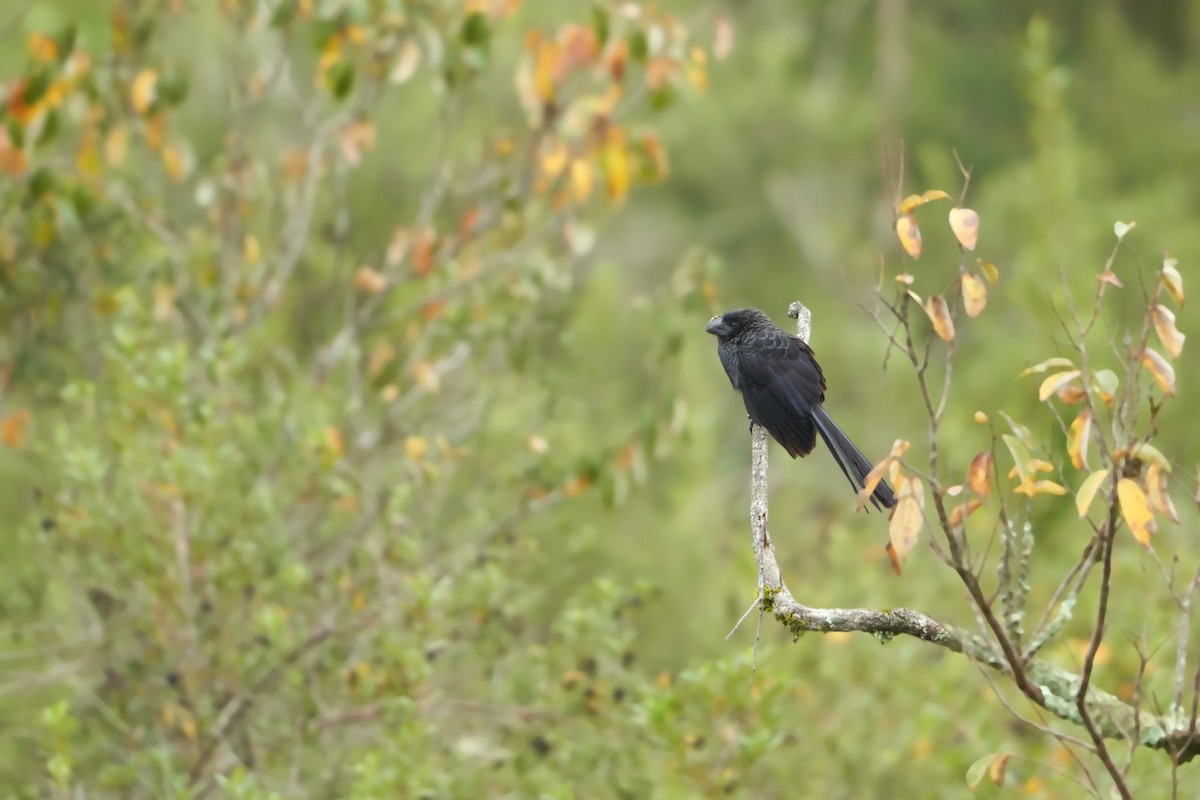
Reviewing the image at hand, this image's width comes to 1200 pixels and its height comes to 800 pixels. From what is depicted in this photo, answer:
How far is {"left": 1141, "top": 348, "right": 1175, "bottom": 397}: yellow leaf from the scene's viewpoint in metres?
2.65

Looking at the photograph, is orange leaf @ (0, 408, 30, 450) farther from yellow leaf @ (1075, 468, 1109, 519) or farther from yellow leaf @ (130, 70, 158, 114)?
yellow leaf @ (1075, 468, 1109, 519)

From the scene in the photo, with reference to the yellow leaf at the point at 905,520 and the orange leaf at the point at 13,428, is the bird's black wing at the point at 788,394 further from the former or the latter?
the orange leaf at the point at 13,428

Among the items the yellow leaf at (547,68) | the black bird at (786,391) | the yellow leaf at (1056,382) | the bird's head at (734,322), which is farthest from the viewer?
the yellow leaf at (547,68)

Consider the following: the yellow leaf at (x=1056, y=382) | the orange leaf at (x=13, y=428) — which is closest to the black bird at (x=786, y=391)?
the yellow leaf at (x=1056, y=382)

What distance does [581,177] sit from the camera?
5.86 meters

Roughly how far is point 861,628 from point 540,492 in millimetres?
3082

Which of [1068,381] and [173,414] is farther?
[173,414]

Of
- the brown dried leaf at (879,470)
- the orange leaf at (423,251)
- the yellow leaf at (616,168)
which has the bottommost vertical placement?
the brown dried leaf at (879,470)

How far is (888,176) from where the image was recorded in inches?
110

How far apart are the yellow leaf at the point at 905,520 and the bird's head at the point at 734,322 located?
217 cm

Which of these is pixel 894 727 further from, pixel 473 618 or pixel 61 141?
pixel 61 141

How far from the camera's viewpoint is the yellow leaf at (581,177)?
5.85 m

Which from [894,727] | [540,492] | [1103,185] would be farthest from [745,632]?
[1103,185]

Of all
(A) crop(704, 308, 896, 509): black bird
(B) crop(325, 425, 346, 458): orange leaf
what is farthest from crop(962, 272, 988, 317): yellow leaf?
(B) crop(325, 425, 346, 458): orange leaf
